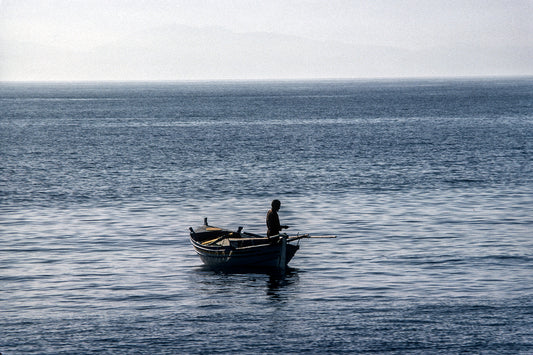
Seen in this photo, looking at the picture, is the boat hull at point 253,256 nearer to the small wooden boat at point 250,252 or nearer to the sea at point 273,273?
the small wooden boat at point 250,252

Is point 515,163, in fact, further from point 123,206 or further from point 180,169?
point 123,206

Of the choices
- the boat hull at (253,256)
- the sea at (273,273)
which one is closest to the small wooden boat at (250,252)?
the boat hull at (253,256)

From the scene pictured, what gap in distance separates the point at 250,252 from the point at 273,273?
48.7 inches

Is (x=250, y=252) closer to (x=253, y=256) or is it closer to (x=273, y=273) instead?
(x=253, y=256)

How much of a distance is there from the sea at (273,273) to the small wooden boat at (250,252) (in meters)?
0.47

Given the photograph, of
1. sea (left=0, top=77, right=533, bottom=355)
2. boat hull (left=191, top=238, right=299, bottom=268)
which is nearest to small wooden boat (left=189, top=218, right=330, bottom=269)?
boat hull (left=191, top=238, right=299, bottom=268)

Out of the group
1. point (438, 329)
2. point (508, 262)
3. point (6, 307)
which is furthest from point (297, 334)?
point (508, 262)

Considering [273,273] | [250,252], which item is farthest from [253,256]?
[273,273]

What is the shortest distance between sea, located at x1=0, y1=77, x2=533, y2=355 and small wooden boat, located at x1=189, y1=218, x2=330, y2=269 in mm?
475

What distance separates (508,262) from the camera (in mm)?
32031

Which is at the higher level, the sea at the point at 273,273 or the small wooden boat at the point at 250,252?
the small wooden boat at the point at 250,252

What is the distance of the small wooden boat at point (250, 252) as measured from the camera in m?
30.2

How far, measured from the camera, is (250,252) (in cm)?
3047

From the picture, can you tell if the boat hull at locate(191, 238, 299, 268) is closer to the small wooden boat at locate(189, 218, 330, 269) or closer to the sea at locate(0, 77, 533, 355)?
the small wooden boat at locate(189, 218, 330, 269)
